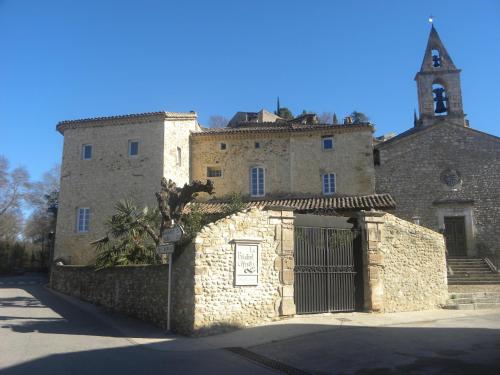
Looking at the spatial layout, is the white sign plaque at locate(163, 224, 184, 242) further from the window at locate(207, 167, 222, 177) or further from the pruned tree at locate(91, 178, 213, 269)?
the window at locate(207, 167, 222, 177)

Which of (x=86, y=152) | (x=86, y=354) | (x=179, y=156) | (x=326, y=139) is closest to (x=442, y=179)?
(x=326, y=139)

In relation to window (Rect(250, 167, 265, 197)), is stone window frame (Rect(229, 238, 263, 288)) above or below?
below

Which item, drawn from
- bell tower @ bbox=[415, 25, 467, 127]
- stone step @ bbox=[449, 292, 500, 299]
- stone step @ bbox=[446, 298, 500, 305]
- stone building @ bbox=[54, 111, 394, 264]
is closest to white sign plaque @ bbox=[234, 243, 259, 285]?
stone step @ bbox=[446, 298, 500, 305]

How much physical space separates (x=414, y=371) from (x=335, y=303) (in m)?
5.91

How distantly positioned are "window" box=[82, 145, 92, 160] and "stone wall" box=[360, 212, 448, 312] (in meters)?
17.1

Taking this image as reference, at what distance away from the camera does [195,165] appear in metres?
26.3

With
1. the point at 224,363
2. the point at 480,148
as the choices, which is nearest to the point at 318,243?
the point at 224,363

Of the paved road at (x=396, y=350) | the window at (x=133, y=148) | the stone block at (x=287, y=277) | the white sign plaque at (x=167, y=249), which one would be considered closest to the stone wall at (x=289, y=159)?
the window at (x=133, y=148)

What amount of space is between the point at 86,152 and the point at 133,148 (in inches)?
118

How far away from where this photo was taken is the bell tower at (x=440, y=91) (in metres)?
29.0

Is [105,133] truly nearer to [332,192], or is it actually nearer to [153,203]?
[153,203]

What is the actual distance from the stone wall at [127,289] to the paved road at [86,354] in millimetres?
1186

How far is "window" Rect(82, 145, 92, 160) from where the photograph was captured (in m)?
24.9

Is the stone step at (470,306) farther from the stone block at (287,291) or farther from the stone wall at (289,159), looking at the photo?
the stone wall at (289,159)
